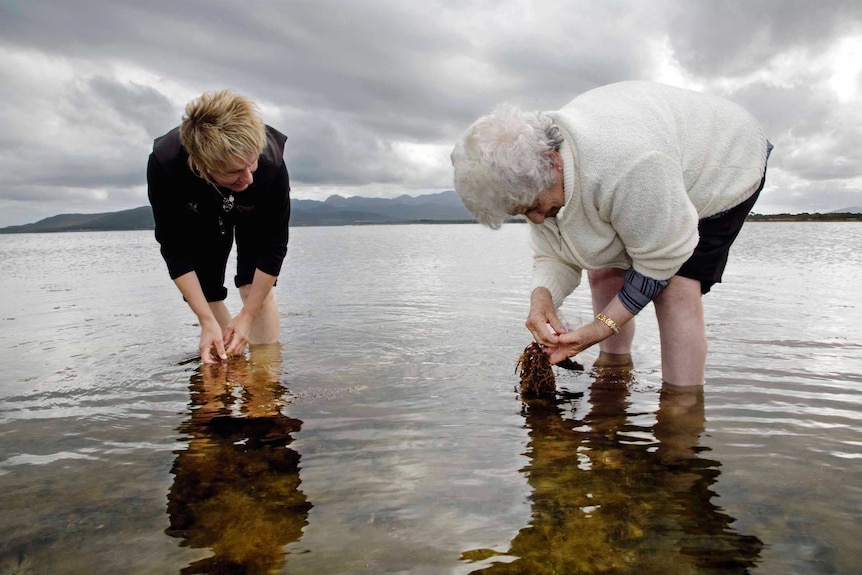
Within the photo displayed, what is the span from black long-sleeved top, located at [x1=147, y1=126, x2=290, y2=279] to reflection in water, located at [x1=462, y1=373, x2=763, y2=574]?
2809 millimetres

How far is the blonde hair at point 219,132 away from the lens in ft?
12.3

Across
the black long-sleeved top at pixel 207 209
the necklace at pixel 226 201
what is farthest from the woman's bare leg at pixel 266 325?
the necklace at pixel 226 201

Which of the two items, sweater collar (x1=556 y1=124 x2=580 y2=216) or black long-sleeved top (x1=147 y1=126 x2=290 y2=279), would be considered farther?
black long-sleeved top (x1=147 y1=126 x2=290 y2=279)

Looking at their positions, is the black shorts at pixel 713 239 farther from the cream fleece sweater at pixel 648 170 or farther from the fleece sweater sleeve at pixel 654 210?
the fleece sweater sleeve at pixel 654 210

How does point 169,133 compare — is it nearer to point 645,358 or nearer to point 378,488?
point 378,488

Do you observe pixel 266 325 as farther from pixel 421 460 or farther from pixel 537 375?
pixel 421 460

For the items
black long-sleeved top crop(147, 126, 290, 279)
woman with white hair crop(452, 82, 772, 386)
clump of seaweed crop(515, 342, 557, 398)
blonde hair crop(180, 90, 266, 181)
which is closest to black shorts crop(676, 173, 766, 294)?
woman with white hair crop(452, 82, 772, 386)

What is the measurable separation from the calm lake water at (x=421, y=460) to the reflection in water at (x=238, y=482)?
0.01 meters

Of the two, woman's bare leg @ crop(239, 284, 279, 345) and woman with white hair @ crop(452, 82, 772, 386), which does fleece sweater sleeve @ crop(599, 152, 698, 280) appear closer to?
woman with white hair @ crop(452, 82, 772, 386)

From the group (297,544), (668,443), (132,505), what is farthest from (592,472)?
(132,505)

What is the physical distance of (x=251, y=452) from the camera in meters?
3.45

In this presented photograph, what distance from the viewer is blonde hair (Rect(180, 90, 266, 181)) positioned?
12.3ft

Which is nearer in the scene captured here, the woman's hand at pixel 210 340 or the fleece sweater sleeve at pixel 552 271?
the fleece sweater sleeve at pixel 552 271

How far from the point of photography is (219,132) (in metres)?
3.76
